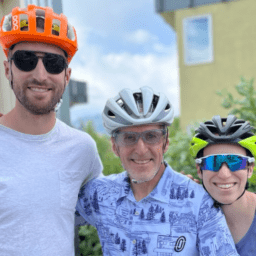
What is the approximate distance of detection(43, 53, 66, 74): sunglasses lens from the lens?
2.38 m

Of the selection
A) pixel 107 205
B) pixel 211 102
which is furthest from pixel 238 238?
pixel 211 102

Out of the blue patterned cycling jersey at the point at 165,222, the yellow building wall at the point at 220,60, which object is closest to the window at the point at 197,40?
the yellow building wall at the point at 220,60

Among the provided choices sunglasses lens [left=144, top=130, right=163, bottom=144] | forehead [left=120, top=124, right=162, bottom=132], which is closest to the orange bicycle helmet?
forehead [left=120, top=124, right=162, bottom=132]

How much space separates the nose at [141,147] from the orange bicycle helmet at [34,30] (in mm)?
995

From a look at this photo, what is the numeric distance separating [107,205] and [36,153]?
2.20 feet

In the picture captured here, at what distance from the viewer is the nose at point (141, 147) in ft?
7.41

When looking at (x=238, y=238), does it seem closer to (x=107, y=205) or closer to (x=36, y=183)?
(x=107, y=205)

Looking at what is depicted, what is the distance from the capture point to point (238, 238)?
2.31m

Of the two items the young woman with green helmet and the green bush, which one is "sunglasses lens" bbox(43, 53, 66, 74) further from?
the green bush

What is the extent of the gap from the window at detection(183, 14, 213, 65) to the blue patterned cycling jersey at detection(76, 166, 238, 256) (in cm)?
1219

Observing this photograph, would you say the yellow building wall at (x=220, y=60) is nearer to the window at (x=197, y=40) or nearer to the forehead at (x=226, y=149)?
the window at (x=197, y=40)

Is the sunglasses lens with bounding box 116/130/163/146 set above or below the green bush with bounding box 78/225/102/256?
above

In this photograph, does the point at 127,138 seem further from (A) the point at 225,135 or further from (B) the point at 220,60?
(B) the point at 220,60

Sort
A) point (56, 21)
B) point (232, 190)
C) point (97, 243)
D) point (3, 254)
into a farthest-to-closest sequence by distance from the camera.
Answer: point (97, 243), point (56, 21), point (232, 190), point (3, 254)
